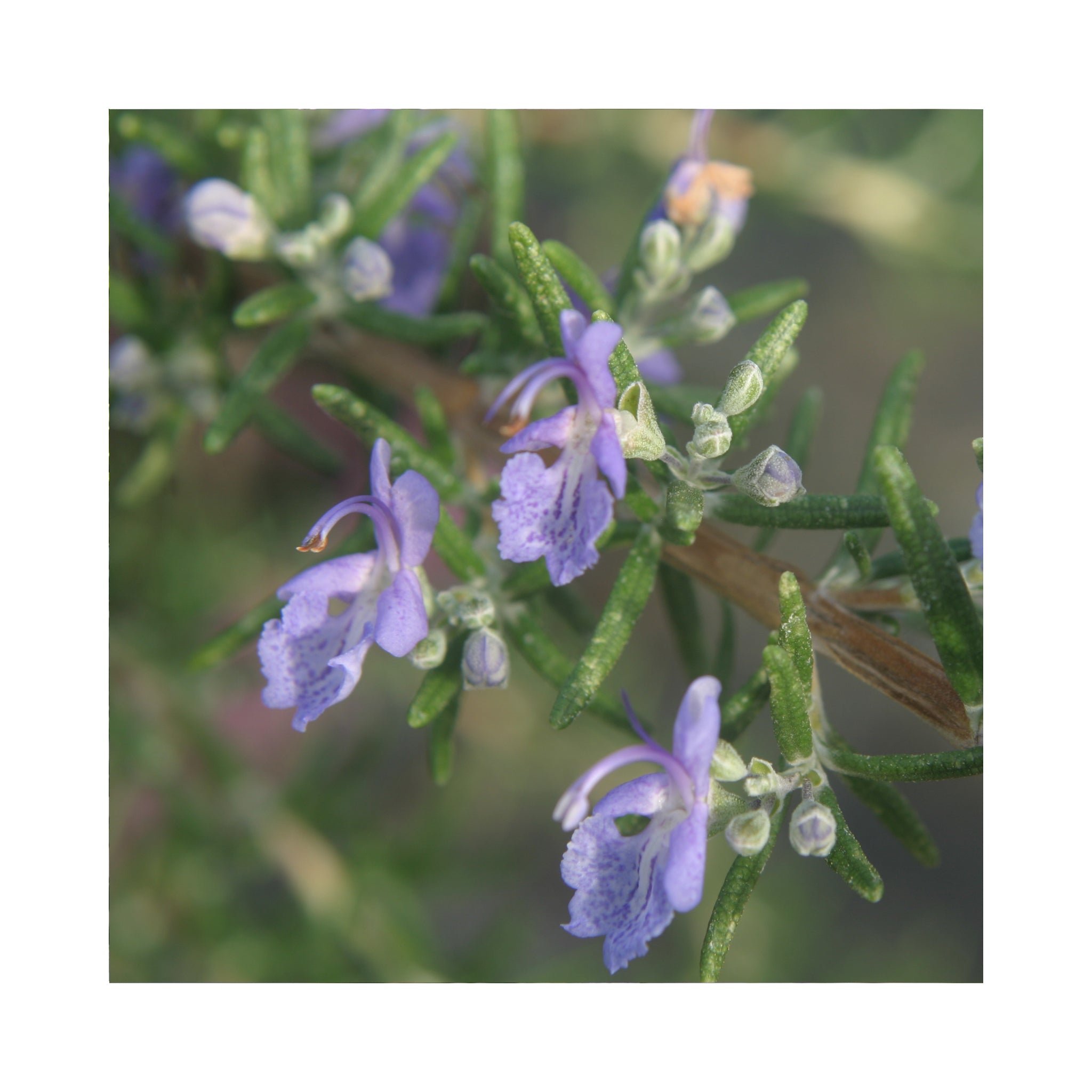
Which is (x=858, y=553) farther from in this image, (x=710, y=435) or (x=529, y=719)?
(x=529, y=719)

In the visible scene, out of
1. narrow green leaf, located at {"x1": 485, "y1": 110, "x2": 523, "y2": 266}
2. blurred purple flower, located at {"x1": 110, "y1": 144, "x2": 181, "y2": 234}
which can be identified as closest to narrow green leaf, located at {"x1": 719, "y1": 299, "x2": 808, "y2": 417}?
narrow green leaf, located at {"x1": 485, "y1": 110, "x2": 523, "y2": 266}

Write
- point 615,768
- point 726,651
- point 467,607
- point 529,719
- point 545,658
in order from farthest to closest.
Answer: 1. point 529,719
2. point 726,651
3. point 545,658
4. point 467,607
5. point 615,768

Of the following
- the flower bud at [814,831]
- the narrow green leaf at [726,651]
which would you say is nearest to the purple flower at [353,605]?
the flower bud at [814,831]

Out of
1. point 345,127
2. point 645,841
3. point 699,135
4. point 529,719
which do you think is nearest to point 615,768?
point 645,841

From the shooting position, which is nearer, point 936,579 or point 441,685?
point 936,579

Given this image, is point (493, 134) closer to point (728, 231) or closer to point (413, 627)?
point (728, 231)

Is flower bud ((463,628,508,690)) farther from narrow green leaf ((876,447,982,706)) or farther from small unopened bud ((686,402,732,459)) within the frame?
narrow green leaf ((876,447,982,706))

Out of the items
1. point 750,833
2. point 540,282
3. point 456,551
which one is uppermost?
point 540,282
